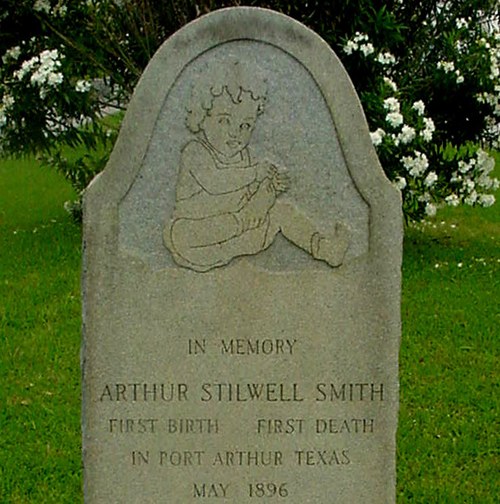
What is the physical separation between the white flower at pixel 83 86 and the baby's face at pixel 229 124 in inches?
236

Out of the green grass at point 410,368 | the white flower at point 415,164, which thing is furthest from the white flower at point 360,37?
the green grass at point 410,368

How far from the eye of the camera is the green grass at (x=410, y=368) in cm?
535

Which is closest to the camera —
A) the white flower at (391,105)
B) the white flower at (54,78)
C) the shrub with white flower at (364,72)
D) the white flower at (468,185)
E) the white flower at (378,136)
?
the white flower at (378,136)

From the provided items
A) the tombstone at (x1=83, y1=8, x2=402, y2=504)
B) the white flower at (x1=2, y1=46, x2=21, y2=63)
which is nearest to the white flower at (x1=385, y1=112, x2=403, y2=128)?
the white flower at (x1=2, y1=46, x2=21, y2=63)

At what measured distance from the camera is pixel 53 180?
54.1 ft

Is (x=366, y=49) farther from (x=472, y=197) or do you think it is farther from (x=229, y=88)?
(x=229, y=88)

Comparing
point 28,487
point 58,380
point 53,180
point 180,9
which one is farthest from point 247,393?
point 53,180

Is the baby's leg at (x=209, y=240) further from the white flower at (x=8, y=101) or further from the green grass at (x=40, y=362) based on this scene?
the white flower at (x=8, y=101)

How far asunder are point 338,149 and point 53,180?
13.4 metres

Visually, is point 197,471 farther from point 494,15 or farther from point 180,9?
point 494,15

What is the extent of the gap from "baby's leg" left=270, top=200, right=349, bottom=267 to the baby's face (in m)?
0.24

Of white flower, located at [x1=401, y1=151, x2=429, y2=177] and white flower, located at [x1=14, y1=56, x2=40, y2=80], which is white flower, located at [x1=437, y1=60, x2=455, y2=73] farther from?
white flower, located at [x1=14, y1=56, x2=40, y2=80]

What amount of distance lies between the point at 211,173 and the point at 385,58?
5.80 metres

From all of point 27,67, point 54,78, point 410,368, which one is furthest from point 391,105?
point 27,67
